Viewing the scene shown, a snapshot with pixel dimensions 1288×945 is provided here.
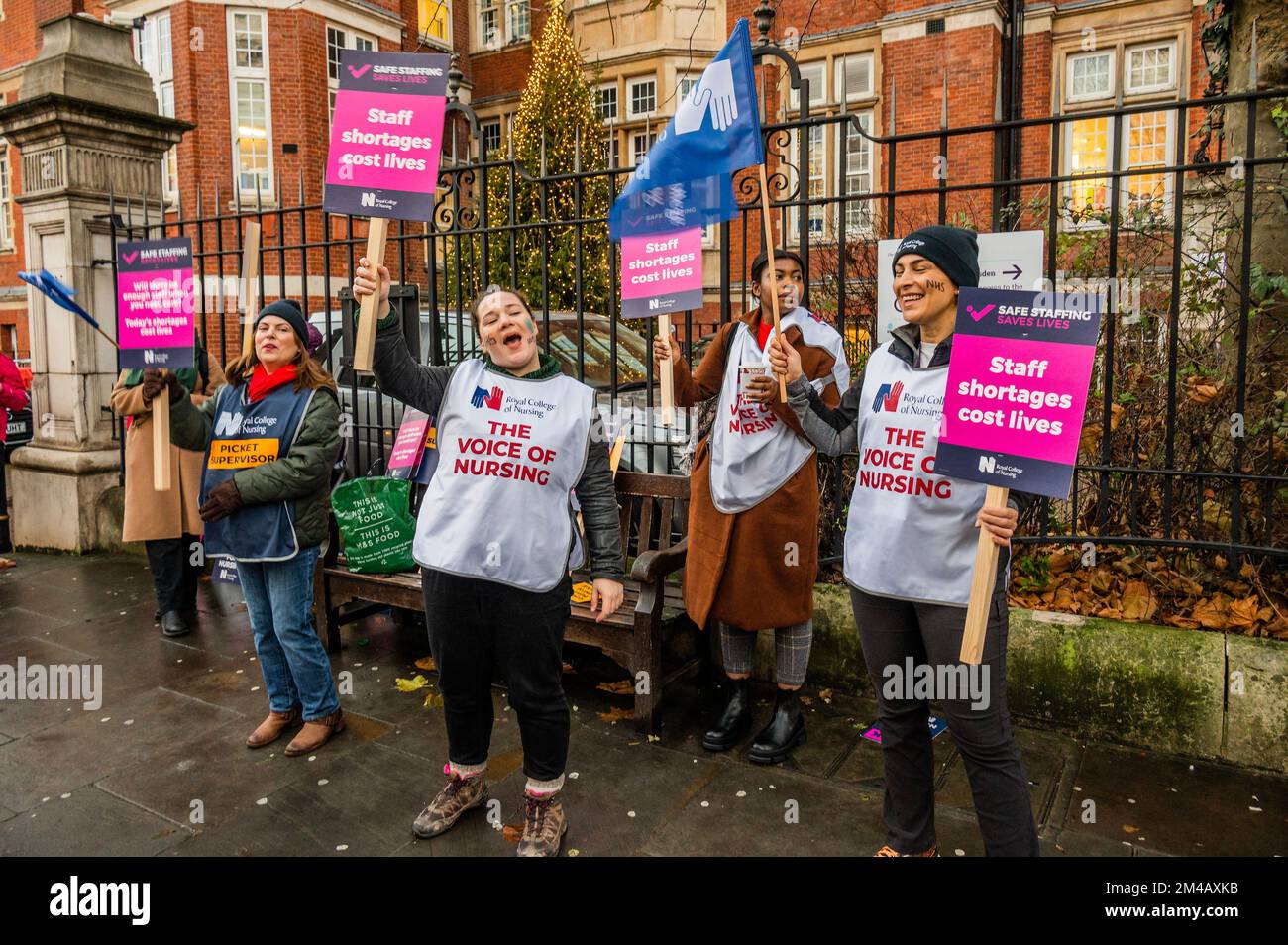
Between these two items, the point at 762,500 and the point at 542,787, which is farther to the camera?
the point at 762,500

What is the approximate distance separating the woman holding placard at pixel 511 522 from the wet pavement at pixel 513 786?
15.2 inches

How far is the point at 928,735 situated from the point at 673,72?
61.4ft

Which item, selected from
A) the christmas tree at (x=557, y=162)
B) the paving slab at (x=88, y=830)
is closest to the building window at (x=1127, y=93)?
the christmas tree at (x=557, y=162)

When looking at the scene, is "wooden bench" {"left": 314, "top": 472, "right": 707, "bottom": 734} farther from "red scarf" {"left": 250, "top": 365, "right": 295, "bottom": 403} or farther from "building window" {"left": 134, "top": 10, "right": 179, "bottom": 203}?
"building window" {"left": 134, "top": 10, "right": 179, "bottom": 203}

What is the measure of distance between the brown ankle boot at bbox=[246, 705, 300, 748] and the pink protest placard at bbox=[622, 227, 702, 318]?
7.92 ft

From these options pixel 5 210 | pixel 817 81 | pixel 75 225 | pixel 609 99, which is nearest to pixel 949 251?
pixel 75 225

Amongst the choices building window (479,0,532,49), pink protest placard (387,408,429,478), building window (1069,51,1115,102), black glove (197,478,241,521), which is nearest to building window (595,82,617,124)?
building window (479,0,532,49)

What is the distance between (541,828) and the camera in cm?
317

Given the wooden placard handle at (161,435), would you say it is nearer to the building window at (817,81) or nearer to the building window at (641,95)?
the building window at (817,81)

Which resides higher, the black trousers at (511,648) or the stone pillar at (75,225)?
the stone pillar at (75,225)

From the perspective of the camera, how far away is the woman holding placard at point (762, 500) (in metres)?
3.88

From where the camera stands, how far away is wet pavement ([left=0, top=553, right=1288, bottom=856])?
129 inches

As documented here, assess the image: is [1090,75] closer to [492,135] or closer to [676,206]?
[492,135]

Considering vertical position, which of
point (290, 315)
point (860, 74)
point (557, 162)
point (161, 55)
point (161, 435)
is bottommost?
point (161, 435)
